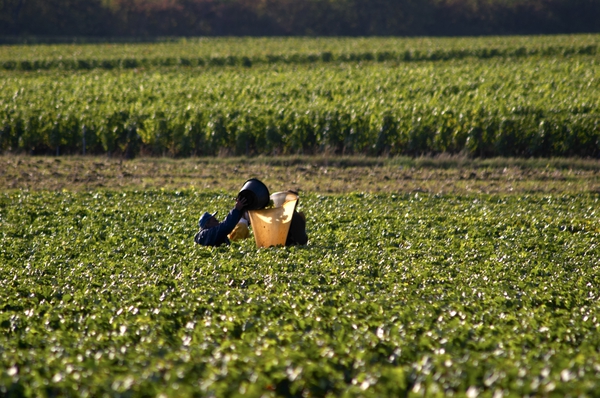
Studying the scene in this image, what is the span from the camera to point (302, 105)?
101 ft

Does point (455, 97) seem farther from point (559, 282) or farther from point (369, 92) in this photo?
point (559, 282)

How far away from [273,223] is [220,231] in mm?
900

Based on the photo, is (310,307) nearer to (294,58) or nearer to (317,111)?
(317,111)

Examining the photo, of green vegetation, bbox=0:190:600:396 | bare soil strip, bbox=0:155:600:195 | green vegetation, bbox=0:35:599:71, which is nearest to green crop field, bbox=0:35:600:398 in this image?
green vegetation, bbox=0:190:600:396

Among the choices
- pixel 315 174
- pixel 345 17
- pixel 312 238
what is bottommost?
pixel 315 174

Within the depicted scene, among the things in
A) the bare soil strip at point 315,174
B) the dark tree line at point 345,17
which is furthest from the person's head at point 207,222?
the dark tree line at point 345,17

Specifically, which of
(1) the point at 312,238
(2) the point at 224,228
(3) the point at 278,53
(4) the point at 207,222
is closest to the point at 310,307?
(2) the point at 224,228

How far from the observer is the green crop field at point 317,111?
27.4m

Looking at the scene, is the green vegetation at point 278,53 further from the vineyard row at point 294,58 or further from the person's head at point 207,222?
the person's head at point 207,222

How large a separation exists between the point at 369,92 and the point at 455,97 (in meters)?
4.49

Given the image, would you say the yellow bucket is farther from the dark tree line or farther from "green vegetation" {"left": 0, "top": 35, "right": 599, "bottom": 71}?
the dark tree line

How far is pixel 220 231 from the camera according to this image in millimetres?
11883

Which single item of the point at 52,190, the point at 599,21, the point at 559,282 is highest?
the point at 599,21

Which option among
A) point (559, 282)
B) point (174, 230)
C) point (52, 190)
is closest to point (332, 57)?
point (52, 190)
